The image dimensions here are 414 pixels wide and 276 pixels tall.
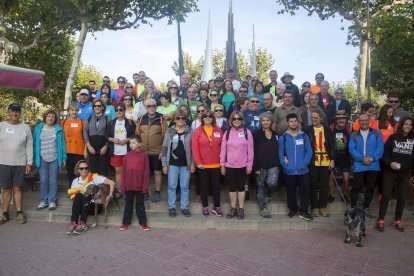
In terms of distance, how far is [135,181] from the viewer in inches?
216

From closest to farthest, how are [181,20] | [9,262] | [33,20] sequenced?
[9,262] < [181,20] < [33,20]

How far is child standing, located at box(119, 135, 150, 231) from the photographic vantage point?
5.51 metres

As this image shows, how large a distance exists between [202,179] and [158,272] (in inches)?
84.2

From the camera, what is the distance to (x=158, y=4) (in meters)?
15.5

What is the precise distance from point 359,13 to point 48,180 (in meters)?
15.5

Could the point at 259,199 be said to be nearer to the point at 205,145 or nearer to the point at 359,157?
the point at 205,145

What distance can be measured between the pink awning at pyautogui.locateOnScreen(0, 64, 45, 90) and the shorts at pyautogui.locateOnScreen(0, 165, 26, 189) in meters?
1.54

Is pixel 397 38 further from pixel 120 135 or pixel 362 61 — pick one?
pixel 120 135

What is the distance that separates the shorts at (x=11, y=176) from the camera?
5.86m

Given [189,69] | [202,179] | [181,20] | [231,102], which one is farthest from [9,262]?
[189,69]

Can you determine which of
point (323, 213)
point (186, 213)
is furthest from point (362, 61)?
point (186, 213)

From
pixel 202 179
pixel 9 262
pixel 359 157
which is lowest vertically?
pixel 9 262

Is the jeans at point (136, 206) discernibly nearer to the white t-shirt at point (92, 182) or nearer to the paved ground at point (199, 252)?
the paved ground at point (199, 252)

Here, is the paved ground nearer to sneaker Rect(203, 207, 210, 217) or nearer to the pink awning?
sneaker Rect(203, 207, 210, 217)
